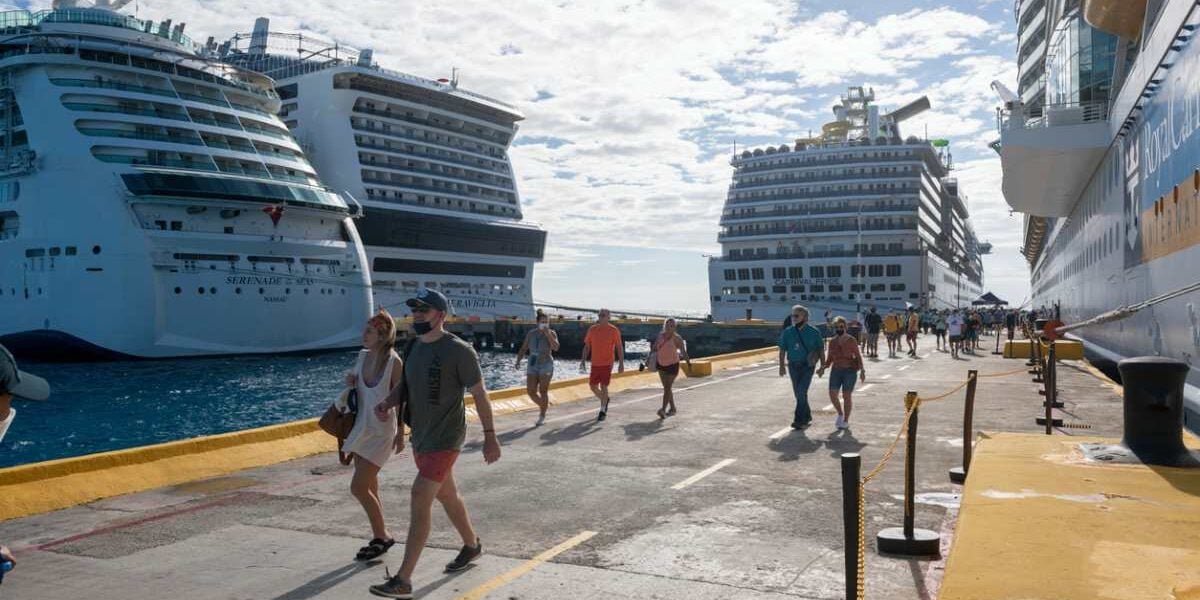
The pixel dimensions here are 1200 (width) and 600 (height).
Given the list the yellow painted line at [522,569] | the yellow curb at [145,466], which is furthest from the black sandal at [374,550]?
the yellow curb at [145,466]

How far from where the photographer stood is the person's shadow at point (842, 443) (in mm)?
10684

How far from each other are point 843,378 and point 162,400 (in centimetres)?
2583

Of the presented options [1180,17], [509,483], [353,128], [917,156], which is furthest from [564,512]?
[917,156]

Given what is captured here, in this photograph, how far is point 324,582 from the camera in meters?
5.59

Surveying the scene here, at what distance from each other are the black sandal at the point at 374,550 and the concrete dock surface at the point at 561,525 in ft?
0.41

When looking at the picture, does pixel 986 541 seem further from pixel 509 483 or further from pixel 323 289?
pixel 323 289

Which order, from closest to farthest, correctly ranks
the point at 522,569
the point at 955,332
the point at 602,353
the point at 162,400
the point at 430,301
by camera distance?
the point at 430,301
the point at 522,569
the point at 602,353
the point at 162,400
the point at 955,332

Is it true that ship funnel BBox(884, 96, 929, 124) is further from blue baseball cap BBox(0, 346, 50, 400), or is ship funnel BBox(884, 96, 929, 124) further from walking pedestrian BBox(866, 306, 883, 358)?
blue baseball cap BBox(0, 346, 50, 400)

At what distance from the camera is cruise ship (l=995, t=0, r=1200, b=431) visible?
976 centimetres

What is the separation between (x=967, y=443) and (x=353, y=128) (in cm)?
6839

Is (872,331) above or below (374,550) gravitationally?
above

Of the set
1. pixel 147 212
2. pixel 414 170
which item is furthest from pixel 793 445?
pixel 414 170

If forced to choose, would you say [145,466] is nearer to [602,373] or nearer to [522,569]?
[522,569]

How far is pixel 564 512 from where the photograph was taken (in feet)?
24.7
